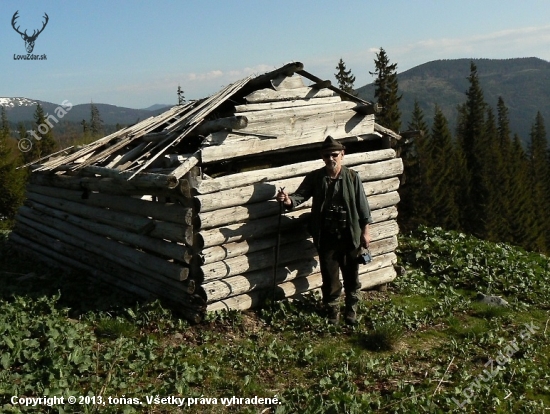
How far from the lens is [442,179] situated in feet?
164

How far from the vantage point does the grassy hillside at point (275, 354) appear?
5.02m

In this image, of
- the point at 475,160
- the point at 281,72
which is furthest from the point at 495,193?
the point at 281,72

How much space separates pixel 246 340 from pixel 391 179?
4.04 meters

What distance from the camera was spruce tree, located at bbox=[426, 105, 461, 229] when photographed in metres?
48.1

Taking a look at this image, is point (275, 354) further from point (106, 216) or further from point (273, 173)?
point (106, 216)

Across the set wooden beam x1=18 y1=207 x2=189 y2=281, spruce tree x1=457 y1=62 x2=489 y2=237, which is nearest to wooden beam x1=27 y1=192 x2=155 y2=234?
wooden beam x1=18 y1=207 x2=189 y2=281

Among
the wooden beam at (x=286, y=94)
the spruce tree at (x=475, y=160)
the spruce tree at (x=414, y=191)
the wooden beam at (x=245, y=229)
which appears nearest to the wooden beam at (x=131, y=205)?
the wooden beam at (x=245, y=229)

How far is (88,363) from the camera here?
5332 mm

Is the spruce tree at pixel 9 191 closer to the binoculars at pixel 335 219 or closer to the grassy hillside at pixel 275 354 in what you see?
the grassy hillside at pixel 275 354

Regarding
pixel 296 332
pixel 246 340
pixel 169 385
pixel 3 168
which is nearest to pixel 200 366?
pixel 169 385

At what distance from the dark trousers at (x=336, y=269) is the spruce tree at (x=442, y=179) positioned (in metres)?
41.9

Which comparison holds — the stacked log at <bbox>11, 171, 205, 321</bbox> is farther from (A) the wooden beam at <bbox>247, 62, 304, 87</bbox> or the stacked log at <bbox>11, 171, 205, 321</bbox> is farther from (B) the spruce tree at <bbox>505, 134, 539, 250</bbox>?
(B) the spruce tree at <bbox>505, 134, 539, 250</bbox>

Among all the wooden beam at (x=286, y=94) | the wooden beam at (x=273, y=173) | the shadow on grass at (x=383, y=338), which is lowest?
the shadow on grass at (x=383, y=338)

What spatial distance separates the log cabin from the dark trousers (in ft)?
2.19
